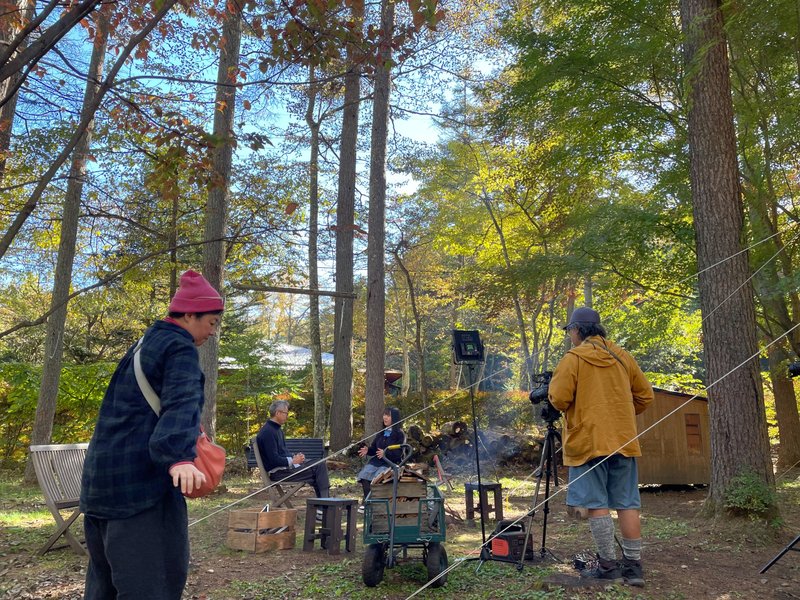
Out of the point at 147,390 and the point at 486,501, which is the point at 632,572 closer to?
the point at 486,501

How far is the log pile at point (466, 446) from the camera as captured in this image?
12758 millimetres

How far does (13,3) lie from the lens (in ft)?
12.8

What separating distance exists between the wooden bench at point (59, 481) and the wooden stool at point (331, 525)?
5.80 feet


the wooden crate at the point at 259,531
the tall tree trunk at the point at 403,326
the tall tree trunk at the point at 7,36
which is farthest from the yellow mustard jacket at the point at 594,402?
the tall tree trunk at the point at 403,326

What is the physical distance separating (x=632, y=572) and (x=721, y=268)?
326 centimetres

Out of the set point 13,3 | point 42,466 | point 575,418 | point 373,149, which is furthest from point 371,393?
point 13,3

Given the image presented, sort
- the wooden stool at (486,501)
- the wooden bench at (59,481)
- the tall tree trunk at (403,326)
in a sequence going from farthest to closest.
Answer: the tall tree trunk at (403,326) → the wooden stool at (486,501) → the wooden bench at (59,481)

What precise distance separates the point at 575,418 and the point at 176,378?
2779 mm

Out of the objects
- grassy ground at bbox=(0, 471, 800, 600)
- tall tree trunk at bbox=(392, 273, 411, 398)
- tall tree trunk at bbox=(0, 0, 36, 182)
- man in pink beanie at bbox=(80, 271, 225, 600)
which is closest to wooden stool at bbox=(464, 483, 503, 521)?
grassy ground at bbox=(0, 471, 800, 600)

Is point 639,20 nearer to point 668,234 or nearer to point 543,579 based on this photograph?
point 668,234

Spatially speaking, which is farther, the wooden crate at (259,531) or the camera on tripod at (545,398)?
the wooden crate at (259,531)

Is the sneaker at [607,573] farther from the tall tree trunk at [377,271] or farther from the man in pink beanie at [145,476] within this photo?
the tall tree trunk at [377,271]

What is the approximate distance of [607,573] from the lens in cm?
400

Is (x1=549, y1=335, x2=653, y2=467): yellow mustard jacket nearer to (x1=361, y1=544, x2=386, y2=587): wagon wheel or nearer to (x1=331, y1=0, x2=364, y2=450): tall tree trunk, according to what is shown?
(x1=361, y1=544, x2=386, y2=587): wagon wheel
